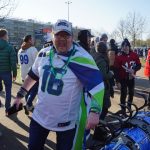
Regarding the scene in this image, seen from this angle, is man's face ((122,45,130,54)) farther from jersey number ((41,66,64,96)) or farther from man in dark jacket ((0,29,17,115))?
jersey number ((41,66,64,96))

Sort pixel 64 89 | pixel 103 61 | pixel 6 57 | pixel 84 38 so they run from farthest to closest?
pixel 6 57 < pixel 103 61 < pixel 84 38 < pixel 64 89

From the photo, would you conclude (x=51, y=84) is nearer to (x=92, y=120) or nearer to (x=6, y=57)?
(x=92, y=120)

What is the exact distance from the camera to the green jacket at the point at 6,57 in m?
7.68

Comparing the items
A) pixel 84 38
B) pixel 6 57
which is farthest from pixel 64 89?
pixel 6 57

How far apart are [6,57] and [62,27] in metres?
4.37

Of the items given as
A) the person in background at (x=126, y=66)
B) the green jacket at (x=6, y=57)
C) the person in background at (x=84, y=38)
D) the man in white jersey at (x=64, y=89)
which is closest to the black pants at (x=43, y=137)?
the man in white jersey at (x=64, y=89)

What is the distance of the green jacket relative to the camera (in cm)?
768

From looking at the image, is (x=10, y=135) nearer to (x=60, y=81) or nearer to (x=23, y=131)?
(x=23, y=131)

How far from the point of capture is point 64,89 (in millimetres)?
3535

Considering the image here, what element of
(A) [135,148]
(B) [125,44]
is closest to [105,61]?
(B) [125,44]

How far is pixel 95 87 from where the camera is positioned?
3.46 metres

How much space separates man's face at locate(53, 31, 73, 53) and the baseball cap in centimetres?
3

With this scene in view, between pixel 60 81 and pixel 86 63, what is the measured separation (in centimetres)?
30

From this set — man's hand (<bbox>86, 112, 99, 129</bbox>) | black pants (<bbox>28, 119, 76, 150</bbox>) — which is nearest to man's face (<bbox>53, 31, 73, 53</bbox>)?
man's hand (<bbox>86, 112, 99, 129</bbox>)
